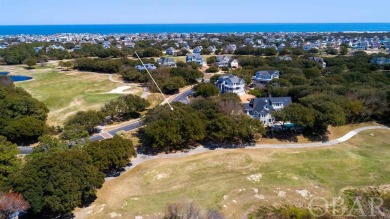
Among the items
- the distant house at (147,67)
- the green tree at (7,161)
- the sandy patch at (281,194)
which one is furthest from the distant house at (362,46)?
the green tree at (7,161)

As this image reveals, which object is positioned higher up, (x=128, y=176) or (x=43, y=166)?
(x=43, y=166)

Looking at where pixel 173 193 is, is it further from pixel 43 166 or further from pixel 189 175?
pixel 43 166

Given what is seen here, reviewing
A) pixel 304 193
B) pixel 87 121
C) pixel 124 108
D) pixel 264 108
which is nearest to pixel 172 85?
pixel 124 108

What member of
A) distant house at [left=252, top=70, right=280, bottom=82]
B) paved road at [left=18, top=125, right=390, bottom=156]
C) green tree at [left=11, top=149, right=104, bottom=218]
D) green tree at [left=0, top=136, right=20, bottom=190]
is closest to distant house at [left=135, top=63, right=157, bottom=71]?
distant house at [left=252, top=70, right=280, bottom=82]

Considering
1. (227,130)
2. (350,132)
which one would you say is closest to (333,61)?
(350,132)

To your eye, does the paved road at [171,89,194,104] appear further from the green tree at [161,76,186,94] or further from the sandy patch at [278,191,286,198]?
the sandy patch at [278,191,286,198]

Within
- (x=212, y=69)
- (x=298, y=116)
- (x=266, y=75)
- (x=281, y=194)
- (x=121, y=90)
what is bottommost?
(x=281, y=194)

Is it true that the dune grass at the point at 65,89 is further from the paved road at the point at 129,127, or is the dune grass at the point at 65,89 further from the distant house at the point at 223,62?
the distant house at the point at 223,62

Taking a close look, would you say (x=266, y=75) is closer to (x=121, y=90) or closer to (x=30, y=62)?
(x=121, y=90)
